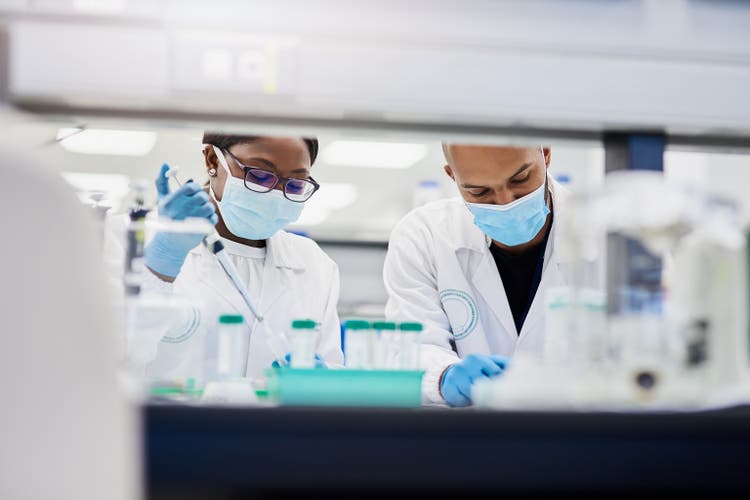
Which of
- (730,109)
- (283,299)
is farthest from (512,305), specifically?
(730,109)

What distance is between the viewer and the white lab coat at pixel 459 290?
2557 mm

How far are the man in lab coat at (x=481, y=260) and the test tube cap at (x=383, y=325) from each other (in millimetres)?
586

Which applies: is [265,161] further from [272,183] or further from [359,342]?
[359,342]

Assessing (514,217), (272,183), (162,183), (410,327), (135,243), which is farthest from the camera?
(272,183)

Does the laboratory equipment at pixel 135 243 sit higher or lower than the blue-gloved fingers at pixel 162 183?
lower

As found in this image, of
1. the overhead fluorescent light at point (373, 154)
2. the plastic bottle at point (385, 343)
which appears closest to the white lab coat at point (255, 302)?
the plastic bottle at point (385, 343)

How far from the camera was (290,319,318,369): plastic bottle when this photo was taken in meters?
1.69

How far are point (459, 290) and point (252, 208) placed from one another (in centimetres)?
63

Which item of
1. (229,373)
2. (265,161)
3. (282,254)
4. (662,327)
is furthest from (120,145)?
(662,327)

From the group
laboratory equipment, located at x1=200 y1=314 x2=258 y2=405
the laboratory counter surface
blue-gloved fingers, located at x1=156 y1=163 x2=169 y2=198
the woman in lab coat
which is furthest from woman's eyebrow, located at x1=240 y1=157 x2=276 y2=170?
the laboratory counter surface

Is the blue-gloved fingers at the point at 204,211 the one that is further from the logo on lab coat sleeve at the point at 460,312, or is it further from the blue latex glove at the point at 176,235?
the logo on lab coat sleeve at the point at 460,312

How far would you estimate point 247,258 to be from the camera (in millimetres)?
2807

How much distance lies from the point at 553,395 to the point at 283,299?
1437mm

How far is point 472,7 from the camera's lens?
5.63 ft
